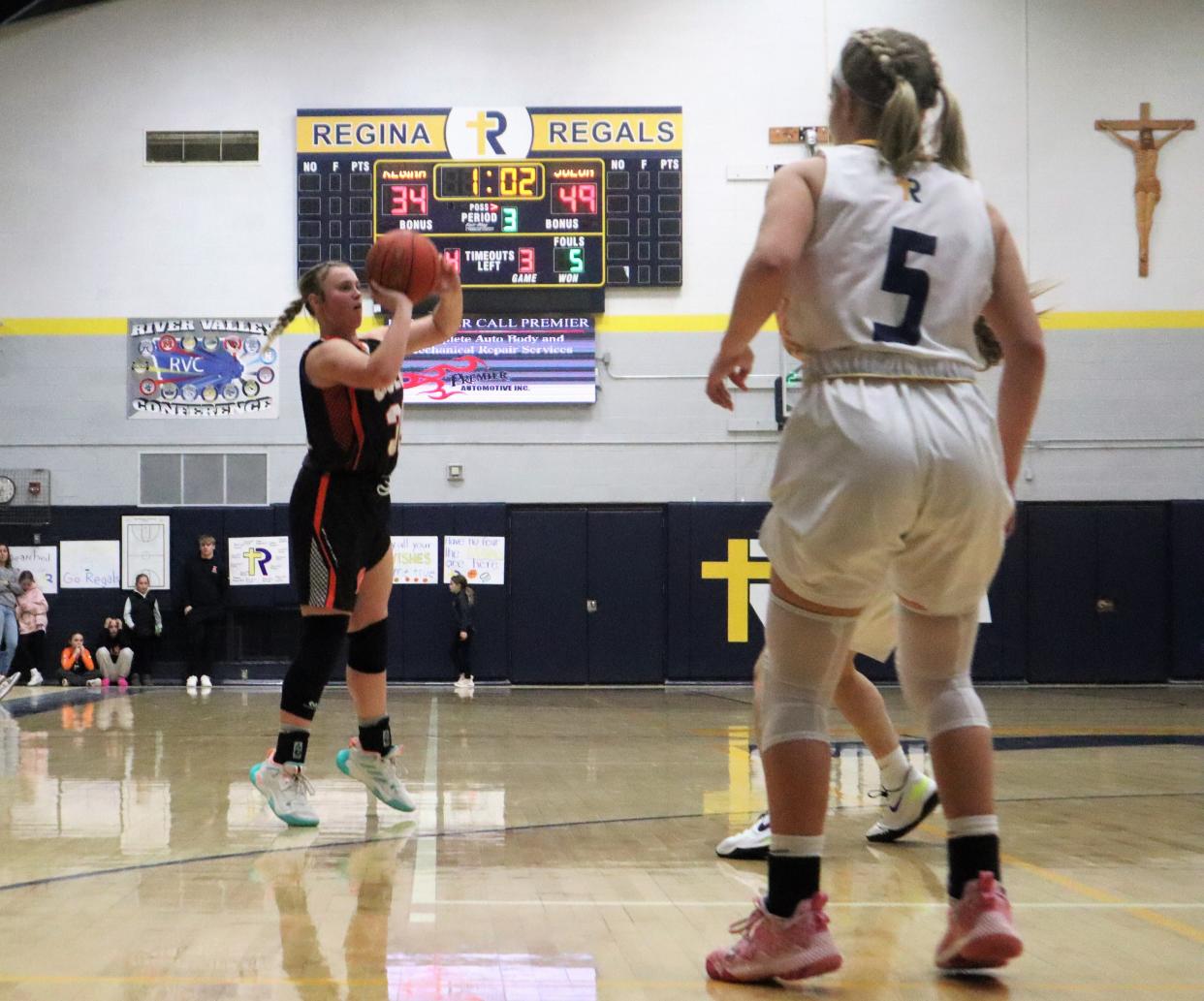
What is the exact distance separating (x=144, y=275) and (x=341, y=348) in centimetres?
1210

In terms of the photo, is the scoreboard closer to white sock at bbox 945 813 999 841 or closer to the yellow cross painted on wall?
the yellow cross painted on wall

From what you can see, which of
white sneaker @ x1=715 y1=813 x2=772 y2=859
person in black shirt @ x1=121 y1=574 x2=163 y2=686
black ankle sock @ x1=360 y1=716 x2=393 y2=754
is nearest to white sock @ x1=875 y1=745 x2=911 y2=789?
white sneaker @ x1=715 y1=813 x2=772 y2=859

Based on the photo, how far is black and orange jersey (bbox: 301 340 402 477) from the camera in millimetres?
4234

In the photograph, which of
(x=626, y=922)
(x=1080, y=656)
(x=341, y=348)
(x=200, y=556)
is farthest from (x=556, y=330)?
(x=626, y=922)

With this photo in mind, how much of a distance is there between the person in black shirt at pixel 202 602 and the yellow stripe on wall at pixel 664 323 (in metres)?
2.61

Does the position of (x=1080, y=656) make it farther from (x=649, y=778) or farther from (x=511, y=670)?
(x=649, y=778)

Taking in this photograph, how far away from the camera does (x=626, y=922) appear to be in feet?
9.02

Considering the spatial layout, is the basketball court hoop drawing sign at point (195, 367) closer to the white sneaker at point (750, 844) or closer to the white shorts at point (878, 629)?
the white sneaker at point (750, 844)

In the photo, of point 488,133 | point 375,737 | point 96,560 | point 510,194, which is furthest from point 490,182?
point 375,737

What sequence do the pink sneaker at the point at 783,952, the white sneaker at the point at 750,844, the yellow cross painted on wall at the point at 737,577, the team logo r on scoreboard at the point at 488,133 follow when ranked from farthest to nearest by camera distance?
1. the yellow cross painted on wall at the point at 737,577
2. the team logo r on scoreboard at the point at 488,133
3. the white sneaker at the point at 750,844
4. the pink sneaker at the point at 783,952

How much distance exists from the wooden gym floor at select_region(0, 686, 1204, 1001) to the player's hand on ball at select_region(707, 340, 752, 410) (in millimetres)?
978

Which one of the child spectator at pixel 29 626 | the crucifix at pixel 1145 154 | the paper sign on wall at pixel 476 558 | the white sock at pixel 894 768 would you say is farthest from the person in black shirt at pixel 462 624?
the white sock at pixel 894 768

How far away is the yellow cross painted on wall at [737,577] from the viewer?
15.3 m

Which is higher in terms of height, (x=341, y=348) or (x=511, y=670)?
(x=341, y=348)
